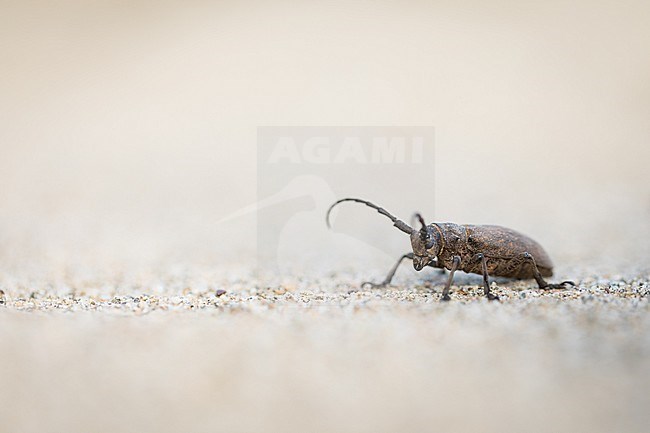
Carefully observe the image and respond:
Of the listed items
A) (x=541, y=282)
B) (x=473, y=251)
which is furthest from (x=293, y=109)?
(x=541, y=282)

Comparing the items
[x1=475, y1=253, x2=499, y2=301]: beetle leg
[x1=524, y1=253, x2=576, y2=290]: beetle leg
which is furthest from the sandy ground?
[x1=524, y1=253, x2=576, y2=290]: beetle leg

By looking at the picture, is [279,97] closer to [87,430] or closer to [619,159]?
[619,159]

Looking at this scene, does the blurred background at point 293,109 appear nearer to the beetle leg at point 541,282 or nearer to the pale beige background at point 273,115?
the pale beige background at point 273,115

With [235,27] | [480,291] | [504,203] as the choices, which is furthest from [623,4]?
[480,291]

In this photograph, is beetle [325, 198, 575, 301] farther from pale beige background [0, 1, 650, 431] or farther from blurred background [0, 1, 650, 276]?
blurred background [0, 1, 650, 276]

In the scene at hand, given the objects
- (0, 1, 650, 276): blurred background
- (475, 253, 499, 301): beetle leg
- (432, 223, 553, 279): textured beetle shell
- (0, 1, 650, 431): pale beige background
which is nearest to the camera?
(475, 253, 499, 301): beetle leg

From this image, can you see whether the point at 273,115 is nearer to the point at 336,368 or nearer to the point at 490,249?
the point at 490,249

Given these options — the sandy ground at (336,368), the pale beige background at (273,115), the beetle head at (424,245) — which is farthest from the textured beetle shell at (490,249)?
the pale beige background at (273,115)
